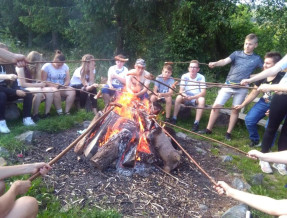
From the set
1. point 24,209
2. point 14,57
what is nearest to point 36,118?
point 14,57

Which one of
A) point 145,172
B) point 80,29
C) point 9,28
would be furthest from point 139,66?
point 9,28

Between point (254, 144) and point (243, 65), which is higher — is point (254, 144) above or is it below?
below

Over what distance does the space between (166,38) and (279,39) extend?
4082 millimetres

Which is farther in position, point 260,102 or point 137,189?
point 260,102

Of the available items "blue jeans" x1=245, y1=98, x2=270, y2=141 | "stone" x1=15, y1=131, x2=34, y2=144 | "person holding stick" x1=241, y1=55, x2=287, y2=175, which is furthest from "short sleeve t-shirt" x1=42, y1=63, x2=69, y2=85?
"blue jeans" x1=245, y1=98, x2=270, y2=141

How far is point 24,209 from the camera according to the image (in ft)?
8.07

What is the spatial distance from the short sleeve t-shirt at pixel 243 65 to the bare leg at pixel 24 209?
4.98 metres

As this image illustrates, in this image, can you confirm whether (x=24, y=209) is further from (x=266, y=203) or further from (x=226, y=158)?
(x=226, y=158)

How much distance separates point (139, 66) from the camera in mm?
6016

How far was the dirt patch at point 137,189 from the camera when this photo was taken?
3.49 meters

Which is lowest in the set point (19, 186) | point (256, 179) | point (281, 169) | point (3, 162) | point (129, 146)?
point (281, 169)

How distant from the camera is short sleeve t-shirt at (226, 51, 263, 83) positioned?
6.04 m

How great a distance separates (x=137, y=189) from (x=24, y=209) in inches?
65.7

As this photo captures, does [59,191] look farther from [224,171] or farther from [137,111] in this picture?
[224,171]
